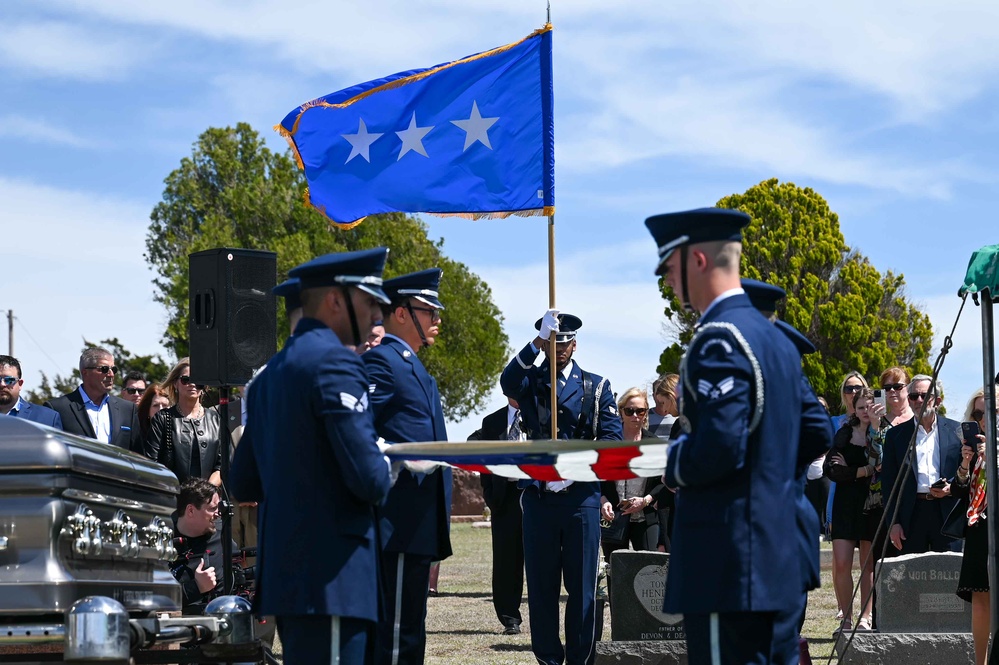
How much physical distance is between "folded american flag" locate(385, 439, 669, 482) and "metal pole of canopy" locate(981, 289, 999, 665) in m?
2.56

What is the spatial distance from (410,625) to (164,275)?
151 feet

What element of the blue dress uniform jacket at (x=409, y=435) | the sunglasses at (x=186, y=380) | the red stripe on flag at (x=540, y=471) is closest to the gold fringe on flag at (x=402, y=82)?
the sunglasses at (x=186, y=380)

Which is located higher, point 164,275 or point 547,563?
point 164,275

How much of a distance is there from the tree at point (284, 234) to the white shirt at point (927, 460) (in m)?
39.7

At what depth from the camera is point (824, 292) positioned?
52.8m

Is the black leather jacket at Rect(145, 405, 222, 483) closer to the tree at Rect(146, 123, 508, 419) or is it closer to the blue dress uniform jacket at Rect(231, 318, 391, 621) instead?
the blue dress uniform jacket at Rect(231, 318, 391, 621)

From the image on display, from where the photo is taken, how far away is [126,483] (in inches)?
233

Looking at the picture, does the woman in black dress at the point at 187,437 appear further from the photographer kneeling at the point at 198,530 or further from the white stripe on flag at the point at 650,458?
the white stripe on flag at the point at 650,458

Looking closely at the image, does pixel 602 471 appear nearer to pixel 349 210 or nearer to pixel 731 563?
pixel 731 563

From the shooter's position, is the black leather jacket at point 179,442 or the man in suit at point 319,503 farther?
the black leather jacket at point 179,442

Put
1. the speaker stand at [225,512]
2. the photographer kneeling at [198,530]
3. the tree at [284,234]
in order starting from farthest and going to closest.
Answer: the tree at [284,234]
the speaker stand at [225,512]
the photographer kneeling at [198,530]

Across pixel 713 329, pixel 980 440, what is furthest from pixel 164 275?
pixel 713 329

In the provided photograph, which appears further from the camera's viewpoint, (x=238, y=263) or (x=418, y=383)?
(x=238, y=263)

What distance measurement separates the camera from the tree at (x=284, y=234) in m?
51.2
